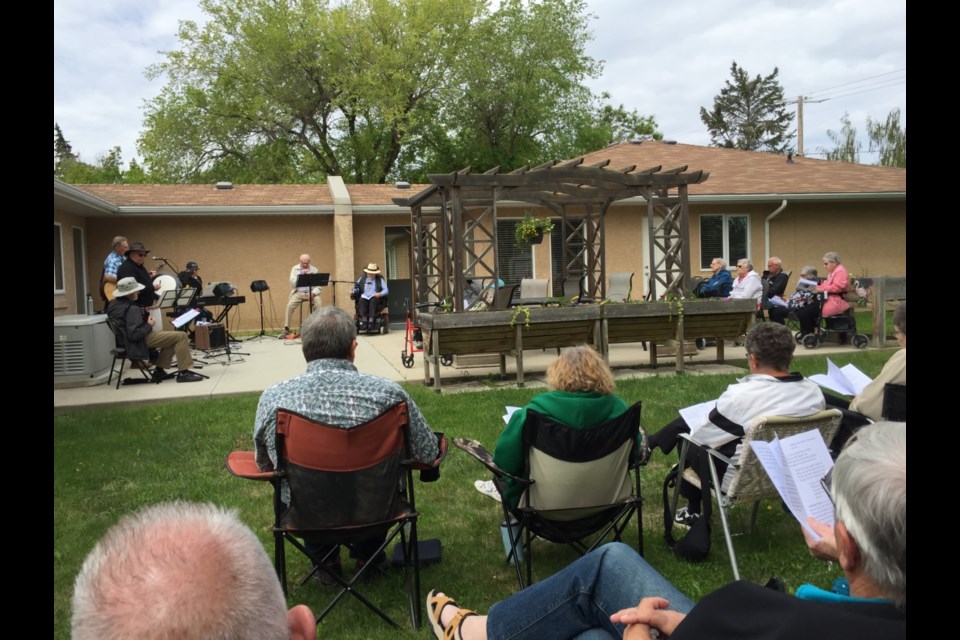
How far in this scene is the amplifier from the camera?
11.4 m

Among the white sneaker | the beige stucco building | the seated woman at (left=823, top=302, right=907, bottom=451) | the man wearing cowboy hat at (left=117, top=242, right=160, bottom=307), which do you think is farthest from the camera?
the beige stucco building

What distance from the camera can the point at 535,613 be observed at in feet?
7.38

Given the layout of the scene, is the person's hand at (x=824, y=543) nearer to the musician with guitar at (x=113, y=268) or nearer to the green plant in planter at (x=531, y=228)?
the musician with guitar at (x=113, y=268)

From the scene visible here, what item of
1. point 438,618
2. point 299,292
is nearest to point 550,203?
point 299,292

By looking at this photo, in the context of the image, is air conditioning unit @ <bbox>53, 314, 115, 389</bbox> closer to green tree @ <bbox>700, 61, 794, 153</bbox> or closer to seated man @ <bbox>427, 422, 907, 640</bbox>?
seated man @ <bbox>427, 422, 907, 640</bbox>

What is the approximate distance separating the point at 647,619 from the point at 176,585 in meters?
1.26

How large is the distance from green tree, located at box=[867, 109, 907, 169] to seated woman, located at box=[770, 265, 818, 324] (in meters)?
26.0

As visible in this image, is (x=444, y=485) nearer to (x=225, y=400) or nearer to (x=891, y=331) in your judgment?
(x=225, y=400)

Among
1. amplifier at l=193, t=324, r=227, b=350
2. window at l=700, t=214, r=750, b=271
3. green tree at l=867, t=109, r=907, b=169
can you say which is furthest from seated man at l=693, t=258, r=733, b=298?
green tree at l=867, t=109, r=907, b=169

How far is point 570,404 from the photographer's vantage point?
338 cm

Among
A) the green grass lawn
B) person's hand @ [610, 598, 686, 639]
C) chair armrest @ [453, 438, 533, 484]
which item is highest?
chair armrest @ [453, 438, 533, 484]

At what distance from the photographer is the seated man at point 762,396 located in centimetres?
363

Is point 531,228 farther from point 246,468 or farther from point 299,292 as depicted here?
point 246,468

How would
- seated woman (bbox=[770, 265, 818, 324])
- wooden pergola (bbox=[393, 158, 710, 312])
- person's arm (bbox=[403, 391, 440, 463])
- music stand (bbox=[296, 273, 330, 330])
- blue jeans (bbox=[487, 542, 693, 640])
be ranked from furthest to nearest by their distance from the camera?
music stand (bbox=[296, 273, 330, 330])
seated woman (bbox=[770, 265, 818, 324])
wooden pergola (bbox=[393, 158, 710, 312])
person's arm (bbox=[403, 391, 440, 463])
blue jeans (bbox=[487, 542, 693, 640])
